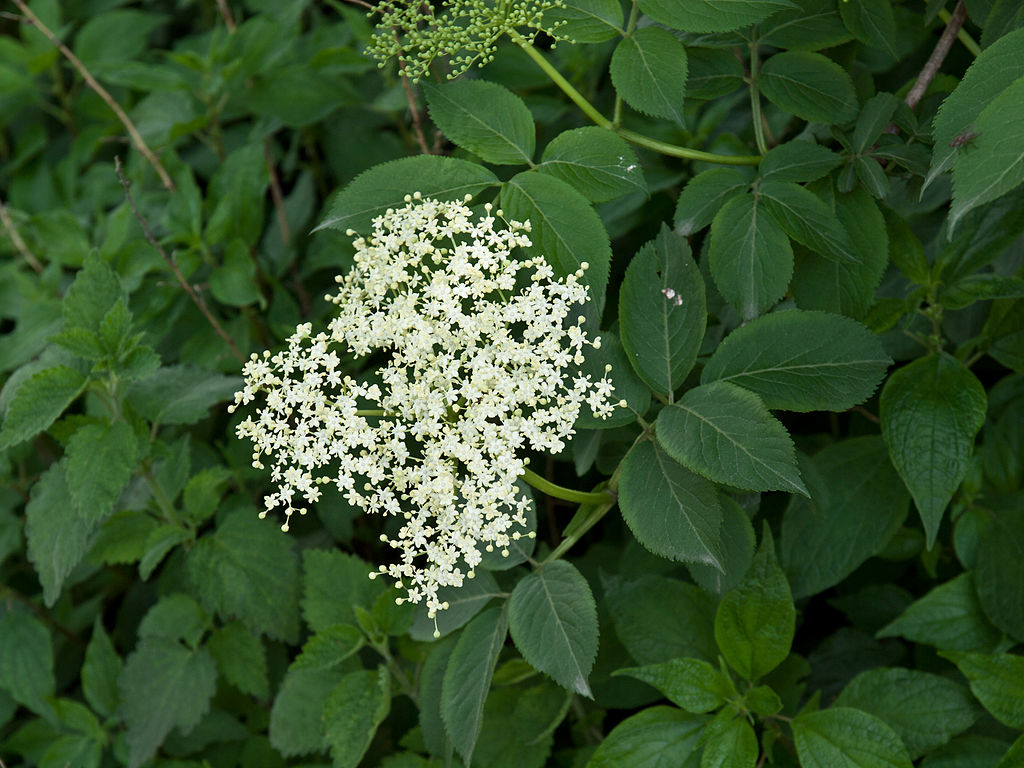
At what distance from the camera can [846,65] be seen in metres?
1.67

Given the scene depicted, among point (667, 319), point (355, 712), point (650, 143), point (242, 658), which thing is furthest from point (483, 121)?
point (242, 658)

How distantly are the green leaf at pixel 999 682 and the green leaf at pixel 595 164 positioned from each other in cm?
93

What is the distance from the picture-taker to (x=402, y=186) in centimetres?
137

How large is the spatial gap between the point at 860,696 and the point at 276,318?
5.04 feet

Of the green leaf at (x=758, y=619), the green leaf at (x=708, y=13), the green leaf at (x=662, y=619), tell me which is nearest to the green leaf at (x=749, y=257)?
the green leaf at (x=708, y=13)

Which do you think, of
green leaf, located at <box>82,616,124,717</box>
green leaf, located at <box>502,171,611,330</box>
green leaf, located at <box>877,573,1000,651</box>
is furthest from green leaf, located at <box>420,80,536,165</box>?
green leaf, located at <box>82,616,124,717</box>

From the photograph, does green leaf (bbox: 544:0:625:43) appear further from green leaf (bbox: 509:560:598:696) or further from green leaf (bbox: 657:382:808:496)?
green leaf (bbox: 509:560:598:696)

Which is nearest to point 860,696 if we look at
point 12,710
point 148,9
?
point 12,710

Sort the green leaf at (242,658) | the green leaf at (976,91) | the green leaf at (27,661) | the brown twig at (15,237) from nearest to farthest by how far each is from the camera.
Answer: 1. the green leaf at (976,91)
2. the green leaf at (242,658)
3. the green leaf at (27,661)
4. the brown twig at (15,237)

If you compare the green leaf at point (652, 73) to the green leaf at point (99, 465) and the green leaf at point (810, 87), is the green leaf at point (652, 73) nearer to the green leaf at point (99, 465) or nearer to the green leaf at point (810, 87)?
the green leaf at point (810, 87)

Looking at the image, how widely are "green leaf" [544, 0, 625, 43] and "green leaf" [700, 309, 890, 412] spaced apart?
0.53 meters

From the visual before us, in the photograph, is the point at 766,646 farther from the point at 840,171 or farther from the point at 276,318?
the point at 276,318

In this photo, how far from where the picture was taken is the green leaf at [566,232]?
1299mm

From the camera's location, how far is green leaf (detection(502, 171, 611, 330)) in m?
1.30
